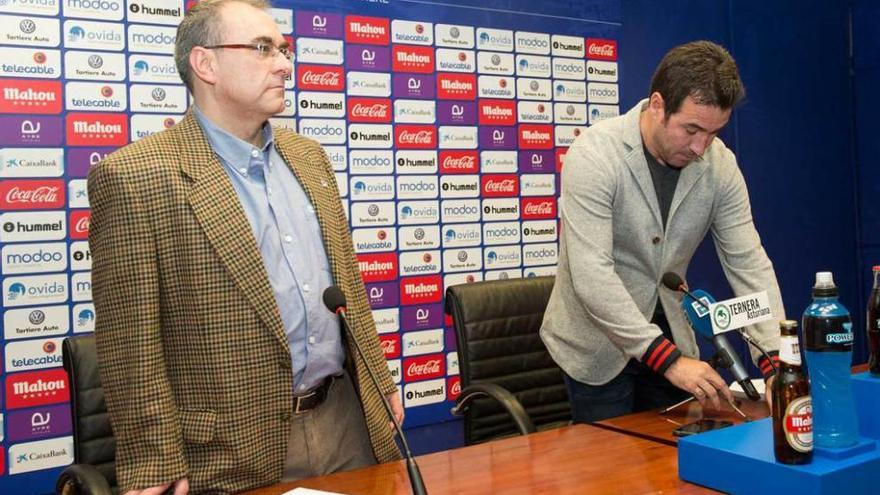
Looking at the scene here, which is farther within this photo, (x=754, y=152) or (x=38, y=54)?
(x=754, y=152)

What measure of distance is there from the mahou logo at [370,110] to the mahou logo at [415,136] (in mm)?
77

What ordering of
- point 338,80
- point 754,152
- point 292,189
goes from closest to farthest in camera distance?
point 292,189
point 338,80
point 754,152

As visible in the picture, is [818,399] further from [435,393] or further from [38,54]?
[38,54]

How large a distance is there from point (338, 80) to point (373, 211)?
0.56m

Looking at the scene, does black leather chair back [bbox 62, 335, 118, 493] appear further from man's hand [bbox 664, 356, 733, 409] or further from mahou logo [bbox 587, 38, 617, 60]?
mahou logo [bbox 587, 38, 617, 60]

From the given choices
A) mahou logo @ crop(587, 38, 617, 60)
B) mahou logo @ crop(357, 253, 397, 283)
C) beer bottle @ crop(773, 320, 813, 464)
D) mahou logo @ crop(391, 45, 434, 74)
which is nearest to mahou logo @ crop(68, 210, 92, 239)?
mahou logo @ crop(357, 253, 397, 283)

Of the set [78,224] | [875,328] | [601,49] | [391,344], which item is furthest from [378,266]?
[875,328]

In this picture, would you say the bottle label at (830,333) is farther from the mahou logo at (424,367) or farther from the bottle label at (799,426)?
the mahou logo at (424,367)

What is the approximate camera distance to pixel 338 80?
3461 millimetres

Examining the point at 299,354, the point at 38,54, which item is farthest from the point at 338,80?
the point at 299,354

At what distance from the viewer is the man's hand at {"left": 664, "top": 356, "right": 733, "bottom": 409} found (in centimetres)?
201

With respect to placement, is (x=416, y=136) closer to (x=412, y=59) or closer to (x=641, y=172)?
(x=412, y=59)

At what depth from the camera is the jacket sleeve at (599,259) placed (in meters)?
2.15

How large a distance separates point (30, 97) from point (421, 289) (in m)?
1.70
